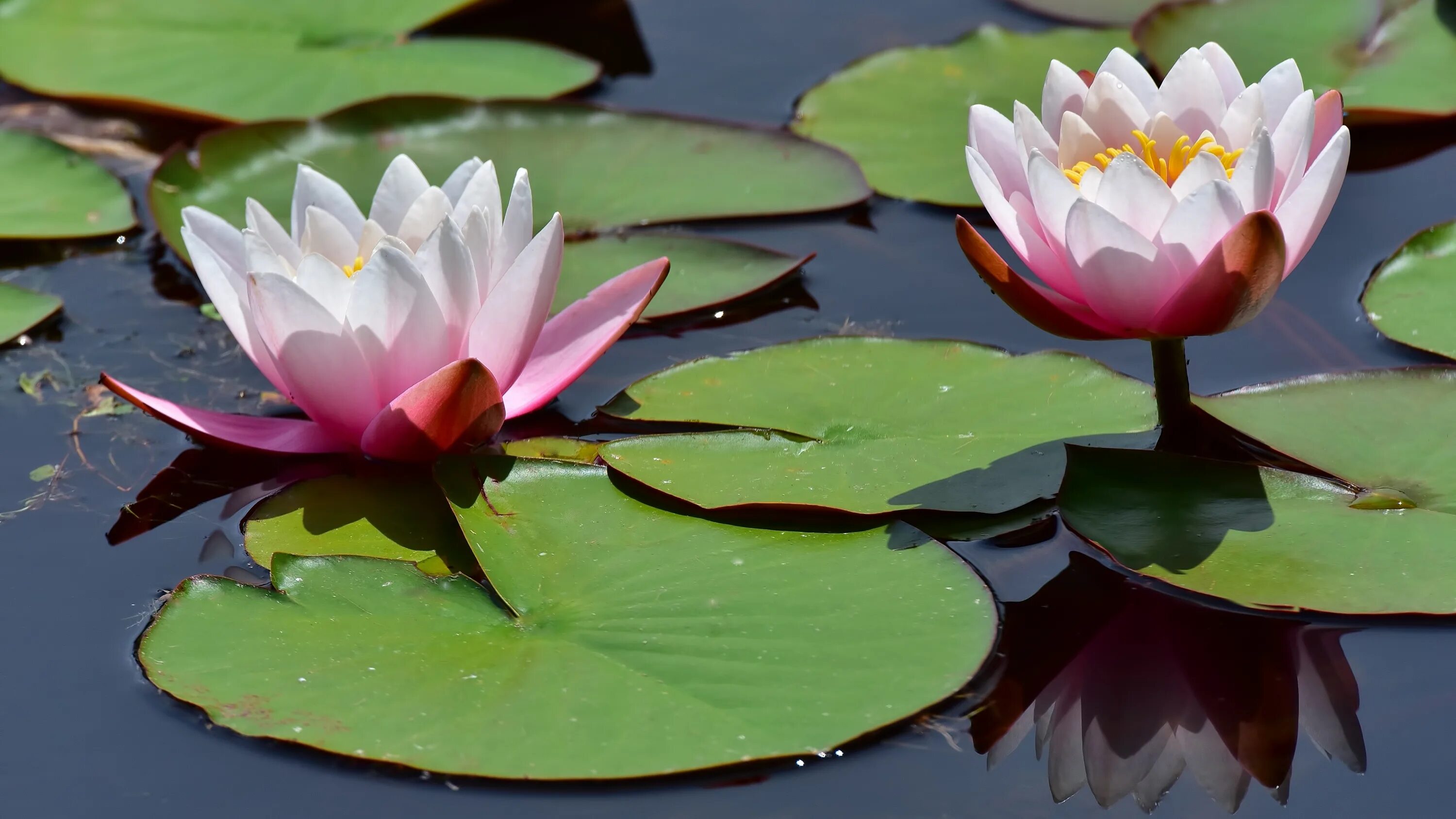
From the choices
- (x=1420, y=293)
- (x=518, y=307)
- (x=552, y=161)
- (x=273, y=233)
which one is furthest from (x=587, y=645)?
(x=1420, y=293)

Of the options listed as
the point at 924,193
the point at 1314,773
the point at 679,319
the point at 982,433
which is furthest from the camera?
the point at 924,193

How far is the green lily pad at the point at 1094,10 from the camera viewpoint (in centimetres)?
319

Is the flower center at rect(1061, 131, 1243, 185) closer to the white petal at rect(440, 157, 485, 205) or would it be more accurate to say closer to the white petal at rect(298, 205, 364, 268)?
the white petal at rect(440, 157, 485, 205)

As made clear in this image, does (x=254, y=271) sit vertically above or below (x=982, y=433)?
above

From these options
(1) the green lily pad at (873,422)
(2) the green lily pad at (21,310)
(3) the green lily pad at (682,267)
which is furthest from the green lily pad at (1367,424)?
(2) the green lily pad at (21,310)

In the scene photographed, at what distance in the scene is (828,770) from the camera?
4.64ft

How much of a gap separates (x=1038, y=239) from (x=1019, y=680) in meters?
0.56

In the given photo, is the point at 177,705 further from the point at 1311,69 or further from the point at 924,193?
the point at 1311,69

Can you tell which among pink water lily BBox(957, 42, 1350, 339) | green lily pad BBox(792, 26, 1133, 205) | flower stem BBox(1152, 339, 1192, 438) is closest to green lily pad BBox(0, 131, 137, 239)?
green lily pad BBox(792, 26, 1133, 205)

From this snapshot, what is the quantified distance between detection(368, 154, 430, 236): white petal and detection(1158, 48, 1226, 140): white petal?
112cm

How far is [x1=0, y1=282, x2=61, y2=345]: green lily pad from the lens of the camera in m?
2.26

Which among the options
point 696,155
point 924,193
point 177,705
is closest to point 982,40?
point 924,193

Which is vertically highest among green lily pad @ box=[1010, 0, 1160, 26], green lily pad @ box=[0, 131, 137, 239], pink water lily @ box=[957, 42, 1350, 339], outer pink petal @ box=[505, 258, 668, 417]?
pink water lily @ box=[957, 42, 1350, 339]

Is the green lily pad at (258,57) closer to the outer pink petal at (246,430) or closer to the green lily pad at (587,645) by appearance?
the outer pink petal at (246,430)
